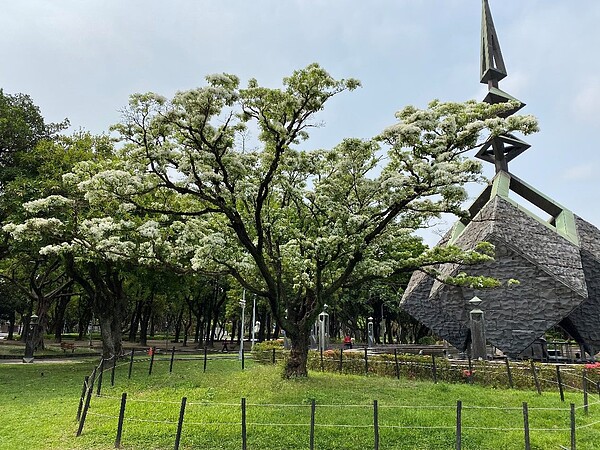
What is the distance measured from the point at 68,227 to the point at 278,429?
9854 mm

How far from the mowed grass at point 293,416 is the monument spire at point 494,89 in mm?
16521

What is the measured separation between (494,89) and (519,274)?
41.6 ft

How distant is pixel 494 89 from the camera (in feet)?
93.2

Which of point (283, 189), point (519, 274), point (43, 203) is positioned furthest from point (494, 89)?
point (43, 203)

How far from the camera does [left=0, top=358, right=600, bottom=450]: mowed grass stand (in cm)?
904

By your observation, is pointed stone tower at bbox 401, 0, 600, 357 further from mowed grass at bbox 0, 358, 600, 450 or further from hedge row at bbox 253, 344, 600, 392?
mowed grass at bbox 0, 358, 600, 450

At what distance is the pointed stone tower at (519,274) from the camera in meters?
20.8

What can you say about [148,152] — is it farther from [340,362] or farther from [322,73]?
[340,362]

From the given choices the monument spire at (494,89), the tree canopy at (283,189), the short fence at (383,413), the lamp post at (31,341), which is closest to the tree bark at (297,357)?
the tree canopy at (283,189)

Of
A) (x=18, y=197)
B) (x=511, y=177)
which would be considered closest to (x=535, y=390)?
(x=511, y=177)

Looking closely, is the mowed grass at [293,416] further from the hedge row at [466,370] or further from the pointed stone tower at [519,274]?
the pointed stone tower at [519,274]

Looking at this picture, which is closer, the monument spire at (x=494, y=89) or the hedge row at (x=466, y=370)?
the hedge row at (x=466, y=370)

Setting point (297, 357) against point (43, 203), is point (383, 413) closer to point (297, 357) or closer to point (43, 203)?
point (297, 357)

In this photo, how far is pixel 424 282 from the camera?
2589 centimetres
